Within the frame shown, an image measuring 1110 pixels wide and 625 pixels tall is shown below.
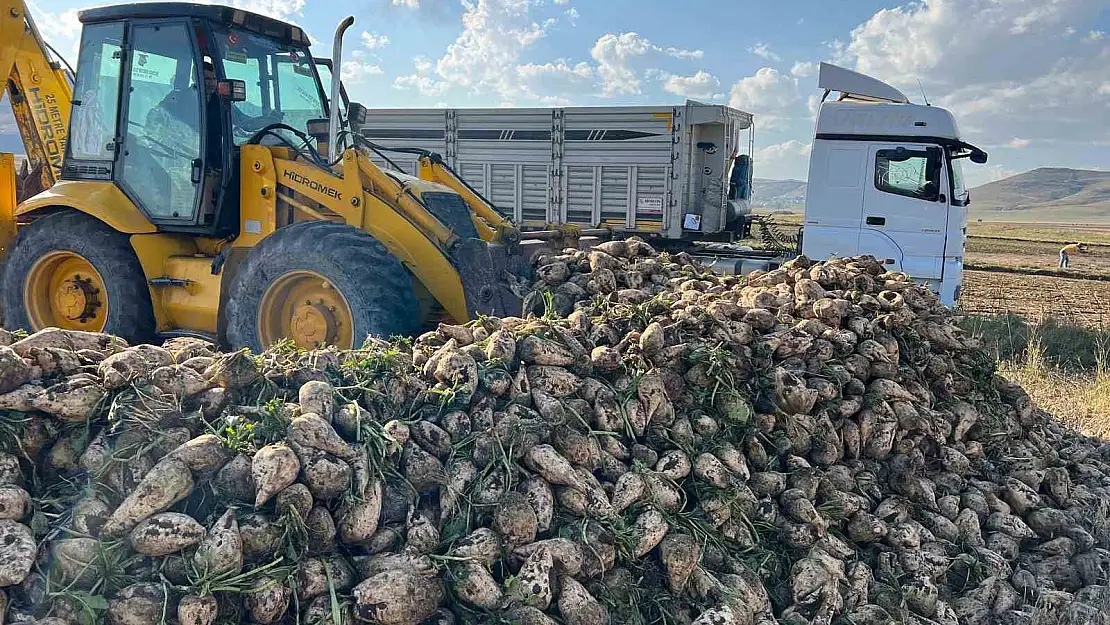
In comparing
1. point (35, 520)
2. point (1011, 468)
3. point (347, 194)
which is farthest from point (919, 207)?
point (35, 520)

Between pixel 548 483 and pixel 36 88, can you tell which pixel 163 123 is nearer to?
pixel 36 88

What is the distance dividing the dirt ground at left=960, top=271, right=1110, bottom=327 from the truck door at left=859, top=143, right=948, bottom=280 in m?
2.57

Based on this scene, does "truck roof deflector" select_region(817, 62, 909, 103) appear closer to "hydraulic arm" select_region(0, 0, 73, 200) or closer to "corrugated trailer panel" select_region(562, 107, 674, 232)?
"corrugated trailer panel" select_region(562, 107, 674, 232)

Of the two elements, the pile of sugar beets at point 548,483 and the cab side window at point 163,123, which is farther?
the cab side window at point 163,123

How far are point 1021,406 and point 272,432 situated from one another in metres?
4.51

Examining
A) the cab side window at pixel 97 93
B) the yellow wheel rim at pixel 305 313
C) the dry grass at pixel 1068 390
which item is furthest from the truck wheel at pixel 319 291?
the dry grass at pixel 1068 390

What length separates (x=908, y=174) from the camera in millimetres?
9828

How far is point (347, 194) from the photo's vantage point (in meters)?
5.84

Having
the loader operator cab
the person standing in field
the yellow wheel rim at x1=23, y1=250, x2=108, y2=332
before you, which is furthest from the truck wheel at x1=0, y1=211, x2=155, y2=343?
the person standing in field

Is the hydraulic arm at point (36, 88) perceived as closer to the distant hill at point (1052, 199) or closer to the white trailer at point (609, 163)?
the white trailer at point (609, 163)

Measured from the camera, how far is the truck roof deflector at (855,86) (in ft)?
34.0

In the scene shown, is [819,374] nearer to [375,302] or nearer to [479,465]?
[479,465]

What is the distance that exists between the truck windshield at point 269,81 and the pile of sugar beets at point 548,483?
3204mm

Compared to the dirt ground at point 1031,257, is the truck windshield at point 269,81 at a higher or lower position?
higher
